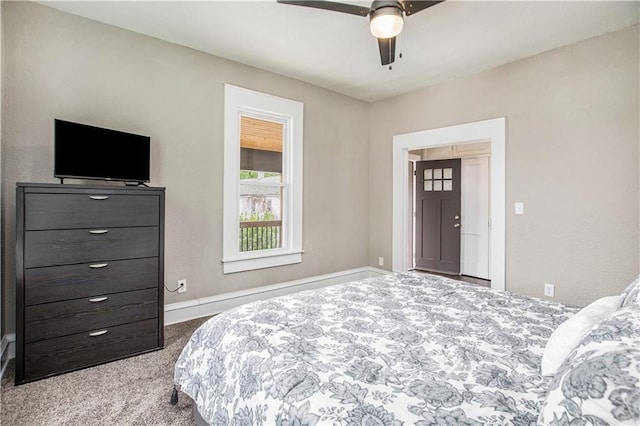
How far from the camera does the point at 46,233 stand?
2098mm

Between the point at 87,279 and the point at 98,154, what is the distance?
2.99ft

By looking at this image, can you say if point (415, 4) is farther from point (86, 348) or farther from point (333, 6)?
point (86, 348)

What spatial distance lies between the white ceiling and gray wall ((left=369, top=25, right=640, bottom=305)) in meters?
0.21

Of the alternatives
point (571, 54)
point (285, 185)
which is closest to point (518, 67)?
point (571, 54)

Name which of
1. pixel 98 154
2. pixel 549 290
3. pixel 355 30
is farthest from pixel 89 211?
pixel 549 290

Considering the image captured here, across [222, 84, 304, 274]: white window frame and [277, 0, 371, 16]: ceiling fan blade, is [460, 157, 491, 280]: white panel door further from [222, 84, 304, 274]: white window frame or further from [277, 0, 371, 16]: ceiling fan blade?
[277, 0, 371, 16]: ceiling fan blade

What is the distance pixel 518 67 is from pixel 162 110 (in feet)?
11.9

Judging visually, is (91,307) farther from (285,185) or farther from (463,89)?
(463,89)

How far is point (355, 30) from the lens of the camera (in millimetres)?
2779

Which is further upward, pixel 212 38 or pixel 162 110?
pixel 212 38

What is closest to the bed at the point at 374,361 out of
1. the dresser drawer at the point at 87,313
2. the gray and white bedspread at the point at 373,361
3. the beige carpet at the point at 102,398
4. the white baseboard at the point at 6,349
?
the gray and white bedspread at the point at 373,361

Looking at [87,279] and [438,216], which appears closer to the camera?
[87,279]

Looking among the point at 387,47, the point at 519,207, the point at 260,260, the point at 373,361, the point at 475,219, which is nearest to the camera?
the point at 373,361

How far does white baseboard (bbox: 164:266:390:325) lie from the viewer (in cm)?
308
